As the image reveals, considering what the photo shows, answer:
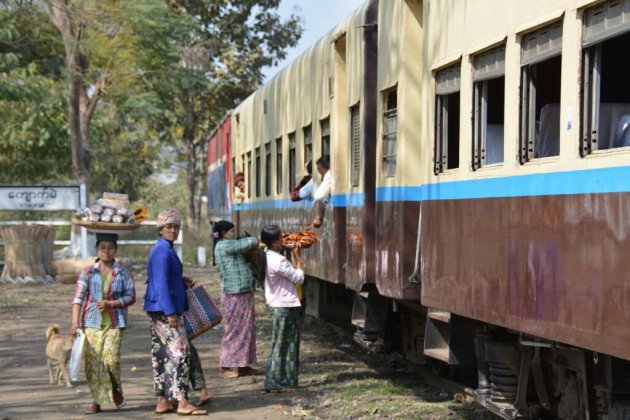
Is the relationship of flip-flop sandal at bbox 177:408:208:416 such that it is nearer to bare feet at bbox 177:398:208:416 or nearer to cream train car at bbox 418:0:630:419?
bare feet at bbox 177:398:208:416

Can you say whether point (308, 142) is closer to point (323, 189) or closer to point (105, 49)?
point (323, 189)

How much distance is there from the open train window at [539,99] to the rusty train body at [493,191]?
0.04 feet

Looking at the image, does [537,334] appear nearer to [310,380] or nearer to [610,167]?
[610,167]

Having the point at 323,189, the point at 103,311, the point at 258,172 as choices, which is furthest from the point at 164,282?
the point at 258,172

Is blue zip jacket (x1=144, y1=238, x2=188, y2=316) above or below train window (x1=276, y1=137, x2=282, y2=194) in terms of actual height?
below

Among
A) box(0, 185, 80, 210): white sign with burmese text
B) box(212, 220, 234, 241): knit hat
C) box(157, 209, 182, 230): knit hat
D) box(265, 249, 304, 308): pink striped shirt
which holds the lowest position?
box(265, 249, 304, 308): pink striped shirt

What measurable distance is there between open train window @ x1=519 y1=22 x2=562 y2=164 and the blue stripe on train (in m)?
0.18

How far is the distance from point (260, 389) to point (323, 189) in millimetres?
2148

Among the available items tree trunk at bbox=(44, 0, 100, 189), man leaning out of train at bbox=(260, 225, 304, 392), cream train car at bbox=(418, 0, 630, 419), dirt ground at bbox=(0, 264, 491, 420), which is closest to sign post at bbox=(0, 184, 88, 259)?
tree trunk at bbox=(44, 0, 100, 189)

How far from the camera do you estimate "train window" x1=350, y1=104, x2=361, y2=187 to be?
1005cm

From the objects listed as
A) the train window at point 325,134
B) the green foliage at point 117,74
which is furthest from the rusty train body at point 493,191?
the green foliage at point 117,74

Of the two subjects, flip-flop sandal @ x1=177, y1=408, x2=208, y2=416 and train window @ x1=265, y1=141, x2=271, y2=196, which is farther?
train window @ x1=265, y1=141, x2=271, y2=196

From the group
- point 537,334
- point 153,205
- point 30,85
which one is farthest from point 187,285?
point 153,205

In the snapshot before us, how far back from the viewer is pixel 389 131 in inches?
355
